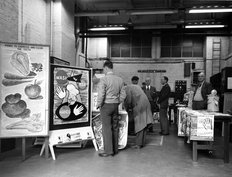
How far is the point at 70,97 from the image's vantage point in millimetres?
4645

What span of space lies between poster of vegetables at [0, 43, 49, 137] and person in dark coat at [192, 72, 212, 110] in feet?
10.4

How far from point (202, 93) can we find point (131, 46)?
9949 millimetres

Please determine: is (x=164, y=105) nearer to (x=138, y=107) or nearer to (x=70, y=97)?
(x=138, y=107)

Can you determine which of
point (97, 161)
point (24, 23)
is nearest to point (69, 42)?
point (24, 23)

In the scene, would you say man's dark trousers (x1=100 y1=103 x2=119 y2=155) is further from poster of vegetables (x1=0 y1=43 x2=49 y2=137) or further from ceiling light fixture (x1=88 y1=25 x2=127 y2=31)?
Answer: ceiling light fixture (x1=88 y1=25 x2=127 y2=31)

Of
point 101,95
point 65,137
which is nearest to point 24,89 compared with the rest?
point 65,137

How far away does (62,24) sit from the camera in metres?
8.85

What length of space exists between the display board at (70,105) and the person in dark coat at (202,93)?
2.33 m

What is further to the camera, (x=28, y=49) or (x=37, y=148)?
(x=37, y=148)

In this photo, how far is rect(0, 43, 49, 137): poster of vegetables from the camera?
403 centimetres

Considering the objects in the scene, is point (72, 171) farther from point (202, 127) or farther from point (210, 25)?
point (210, 25)

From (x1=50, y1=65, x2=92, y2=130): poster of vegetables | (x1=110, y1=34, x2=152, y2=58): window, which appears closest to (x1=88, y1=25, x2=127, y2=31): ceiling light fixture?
(x1=110, y1=34, x2=152, y2=58): window

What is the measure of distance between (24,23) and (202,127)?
5.39 meters

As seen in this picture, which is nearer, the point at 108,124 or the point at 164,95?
the point at 108,124
